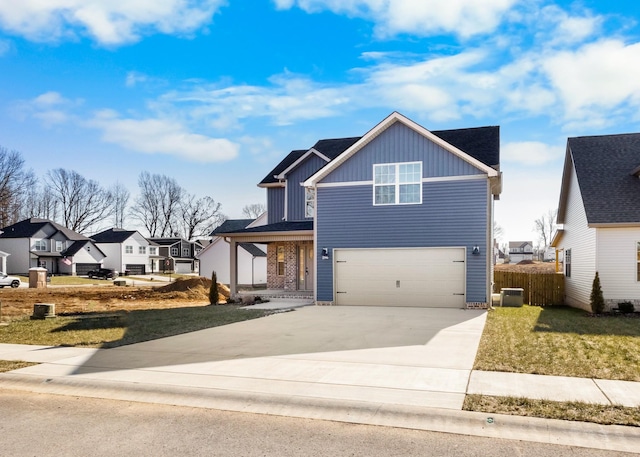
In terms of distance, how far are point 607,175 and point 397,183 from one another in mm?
8046

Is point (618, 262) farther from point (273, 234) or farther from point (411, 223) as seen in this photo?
point (273, 234)

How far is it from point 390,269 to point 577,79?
9.42 metres

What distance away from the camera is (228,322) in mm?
14078

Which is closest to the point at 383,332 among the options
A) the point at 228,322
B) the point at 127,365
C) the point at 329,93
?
the point at 228,322

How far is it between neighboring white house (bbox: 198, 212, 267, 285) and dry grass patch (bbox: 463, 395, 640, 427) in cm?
3379

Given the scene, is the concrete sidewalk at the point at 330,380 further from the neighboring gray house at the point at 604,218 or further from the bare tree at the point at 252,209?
the bare tree at the point at 252,209

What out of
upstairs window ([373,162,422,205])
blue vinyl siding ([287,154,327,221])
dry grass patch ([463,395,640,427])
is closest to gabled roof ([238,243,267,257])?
blue vinyl siding ([287,154,327,221])

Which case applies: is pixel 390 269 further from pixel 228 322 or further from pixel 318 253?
pixel 228 322

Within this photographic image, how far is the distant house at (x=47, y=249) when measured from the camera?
5497 centimetres

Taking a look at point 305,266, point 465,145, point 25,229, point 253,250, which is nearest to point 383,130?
point 465,145

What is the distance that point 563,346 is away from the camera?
31.3 feet

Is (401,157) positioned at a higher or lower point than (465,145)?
lower

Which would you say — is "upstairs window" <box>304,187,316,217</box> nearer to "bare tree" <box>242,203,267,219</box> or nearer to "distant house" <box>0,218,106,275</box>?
"distant house" <box>0,218,106,275</box>

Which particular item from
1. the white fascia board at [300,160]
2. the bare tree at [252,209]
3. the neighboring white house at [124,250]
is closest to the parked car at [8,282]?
the white fascia board at [300,160]
